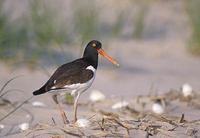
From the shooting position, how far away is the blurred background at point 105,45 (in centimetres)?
1045

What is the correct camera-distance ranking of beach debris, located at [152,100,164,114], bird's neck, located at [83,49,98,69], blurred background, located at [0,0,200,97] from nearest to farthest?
bird's neck, located at [83,49,98,69] → beach debris, located at [152,100,164,114] → blurred background, located at [0,0,200,97]

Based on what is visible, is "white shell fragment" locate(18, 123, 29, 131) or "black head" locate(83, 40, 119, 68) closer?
"white shell fragment" locate(18, 123, 29, 131)

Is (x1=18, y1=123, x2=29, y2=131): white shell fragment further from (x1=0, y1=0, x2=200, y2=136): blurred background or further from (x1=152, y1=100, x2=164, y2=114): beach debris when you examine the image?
(x1=152, y1=100, x2=164, y2=114): beach debris

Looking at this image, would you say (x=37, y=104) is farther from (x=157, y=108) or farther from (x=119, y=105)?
(x=157, y=108)

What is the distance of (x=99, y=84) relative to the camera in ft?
35.0

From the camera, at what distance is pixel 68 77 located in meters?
6.60

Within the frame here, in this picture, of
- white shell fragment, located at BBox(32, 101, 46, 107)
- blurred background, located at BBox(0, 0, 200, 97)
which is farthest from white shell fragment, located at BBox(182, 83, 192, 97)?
white shell fragment, located at BBox(32, 101, 46, 107)

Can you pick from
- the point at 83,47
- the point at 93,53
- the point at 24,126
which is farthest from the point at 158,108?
the point at 83,47

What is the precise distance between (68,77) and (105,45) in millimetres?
5293

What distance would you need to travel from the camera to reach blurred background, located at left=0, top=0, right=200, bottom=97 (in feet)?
34.3

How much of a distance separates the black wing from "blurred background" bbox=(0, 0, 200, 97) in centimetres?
220

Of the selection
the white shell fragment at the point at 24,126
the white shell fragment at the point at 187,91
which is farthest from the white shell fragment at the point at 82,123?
the white shell fragment at the point at 187,91

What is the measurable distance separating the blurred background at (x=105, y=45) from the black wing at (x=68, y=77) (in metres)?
2.20

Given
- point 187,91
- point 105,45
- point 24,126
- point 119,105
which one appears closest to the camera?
point 24,126
